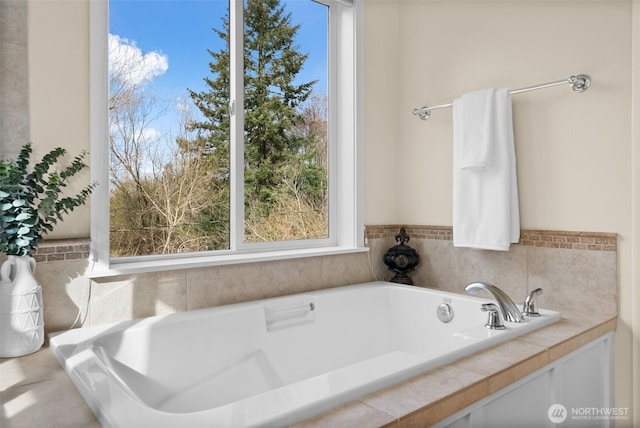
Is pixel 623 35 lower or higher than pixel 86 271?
higher

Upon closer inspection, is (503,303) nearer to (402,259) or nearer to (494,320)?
(494,320)

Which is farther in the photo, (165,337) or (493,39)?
(493,39)

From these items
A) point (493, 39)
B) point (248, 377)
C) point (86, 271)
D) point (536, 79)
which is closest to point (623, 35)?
point (536, 79)

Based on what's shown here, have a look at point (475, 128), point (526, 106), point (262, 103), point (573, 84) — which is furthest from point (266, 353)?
point (573, 84)

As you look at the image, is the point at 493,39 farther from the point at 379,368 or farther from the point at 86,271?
the point at 86,271

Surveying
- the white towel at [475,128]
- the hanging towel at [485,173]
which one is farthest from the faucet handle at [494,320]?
the white towel at [475,128]

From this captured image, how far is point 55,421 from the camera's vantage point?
3.21 ft

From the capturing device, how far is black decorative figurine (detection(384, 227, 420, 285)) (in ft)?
8.53

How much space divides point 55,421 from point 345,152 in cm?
200

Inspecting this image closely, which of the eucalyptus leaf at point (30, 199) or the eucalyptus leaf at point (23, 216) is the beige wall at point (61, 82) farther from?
the eucalyptus leaf at point (23, 216)

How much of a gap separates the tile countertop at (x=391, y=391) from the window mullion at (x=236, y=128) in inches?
39.5

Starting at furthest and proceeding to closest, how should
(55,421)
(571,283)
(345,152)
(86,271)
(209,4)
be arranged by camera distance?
(345,152), (209,4), (571,283), (86,271), (55,421)

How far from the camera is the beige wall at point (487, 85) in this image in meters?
1.66

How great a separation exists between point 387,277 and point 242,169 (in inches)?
44.7
